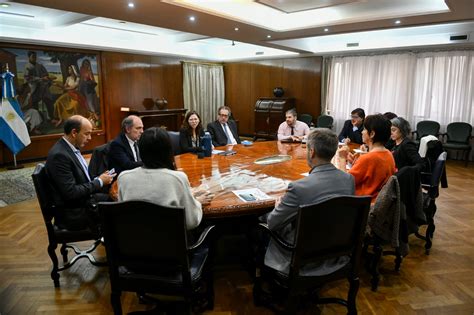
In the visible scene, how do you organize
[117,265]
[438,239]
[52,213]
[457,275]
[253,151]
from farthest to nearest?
[253,151], [438,239], [457,275], [52,213], [117,265]

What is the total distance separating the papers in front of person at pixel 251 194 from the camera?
2178 millimetres

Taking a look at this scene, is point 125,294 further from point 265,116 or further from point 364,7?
point 265,116

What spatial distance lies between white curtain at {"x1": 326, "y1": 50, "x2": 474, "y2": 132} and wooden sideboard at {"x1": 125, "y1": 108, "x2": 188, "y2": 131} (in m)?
4.11

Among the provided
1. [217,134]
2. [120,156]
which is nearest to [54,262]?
[120,156]

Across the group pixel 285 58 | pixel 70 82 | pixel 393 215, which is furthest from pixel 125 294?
pixel 285 58

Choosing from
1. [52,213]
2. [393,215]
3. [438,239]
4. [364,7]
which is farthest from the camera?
[364,7]

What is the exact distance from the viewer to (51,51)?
22.0 ft

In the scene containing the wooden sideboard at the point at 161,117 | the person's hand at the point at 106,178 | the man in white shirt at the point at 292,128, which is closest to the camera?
the person's hand at the point at 106,178

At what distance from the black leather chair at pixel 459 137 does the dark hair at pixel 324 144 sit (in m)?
5.86

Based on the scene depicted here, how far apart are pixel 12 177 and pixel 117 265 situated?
16.4 ft

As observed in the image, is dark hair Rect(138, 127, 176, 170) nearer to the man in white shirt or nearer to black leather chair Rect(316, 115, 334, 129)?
the man in white shirt

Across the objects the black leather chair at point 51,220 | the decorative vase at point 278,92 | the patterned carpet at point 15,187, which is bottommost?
the patterned carpet at point 15,187

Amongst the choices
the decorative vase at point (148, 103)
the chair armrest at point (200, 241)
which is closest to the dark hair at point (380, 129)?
the chair armrest at point (200, 241)

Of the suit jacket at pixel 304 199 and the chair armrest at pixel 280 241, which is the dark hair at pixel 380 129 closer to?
the suit jacket at pixel 304 199
